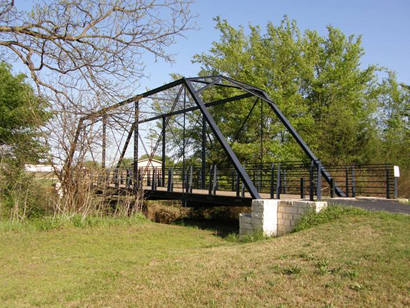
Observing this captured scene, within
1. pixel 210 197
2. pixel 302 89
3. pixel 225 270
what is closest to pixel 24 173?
pixel 210 197

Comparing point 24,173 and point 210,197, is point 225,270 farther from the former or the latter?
point 24,173

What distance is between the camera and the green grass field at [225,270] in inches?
218

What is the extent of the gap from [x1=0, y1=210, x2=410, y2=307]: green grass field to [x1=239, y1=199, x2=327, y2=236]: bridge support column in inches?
22.9

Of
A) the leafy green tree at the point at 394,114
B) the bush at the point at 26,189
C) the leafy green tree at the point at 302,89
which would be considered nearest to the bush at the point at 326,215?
the bush at the point at 26,189

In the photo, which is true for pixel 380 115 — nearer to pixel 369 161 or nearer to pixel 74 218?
pixel 369 161

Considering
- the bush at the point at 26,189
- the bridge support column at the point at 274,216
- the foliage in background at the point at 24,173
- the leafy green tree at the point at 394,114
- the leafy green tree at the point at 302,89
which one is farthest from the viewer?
the leafy green tree at the point at 394,114

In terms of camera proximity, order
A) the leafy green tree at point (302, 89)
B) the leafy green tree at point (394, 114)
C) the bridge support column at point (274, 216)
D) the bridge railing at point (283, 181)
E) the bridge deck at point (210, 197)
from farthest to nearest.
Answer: the leafy green tree at point (394, 114) < the leafy green tree at point (302, 89) < the bridge deck at point (210, 197) < the bridge railing at point (283, 181) < the bridge support column at point (274, 216)

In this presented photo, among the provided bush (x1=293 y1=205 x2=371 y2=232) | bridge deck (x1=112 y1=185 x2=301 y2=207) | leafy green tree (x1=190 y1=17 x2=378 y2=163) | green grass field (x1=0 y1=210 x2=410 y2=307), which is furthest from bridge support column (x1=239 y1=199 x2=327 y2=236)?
leafy green tree (x1=190 y1=17 x2=378 y2=163)

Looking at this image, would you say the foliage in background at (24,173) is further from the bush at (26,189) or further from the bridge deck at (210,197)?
the bridge deck at (210,197)

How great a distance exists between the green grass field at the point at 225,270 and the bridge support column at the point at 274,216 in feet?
1.91

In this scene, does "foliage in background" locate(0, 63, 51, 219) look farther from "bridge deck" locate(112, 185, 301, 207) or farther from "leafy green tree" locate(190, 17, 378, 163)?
"leafy green tree" locate(190, 17, 378, 163)

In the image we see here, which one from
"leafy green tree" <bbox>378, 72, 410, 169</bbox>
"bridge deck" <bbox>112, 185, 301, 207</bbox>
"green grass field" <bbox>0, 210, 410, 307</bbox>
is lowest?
"green grass field" <bbox>0, 210, 410, 307</bbox>

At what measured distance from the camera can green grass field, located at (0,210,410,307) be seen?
5527 millimetres

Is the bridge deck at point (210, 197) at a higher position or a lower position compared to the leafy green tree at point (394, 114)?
lower
